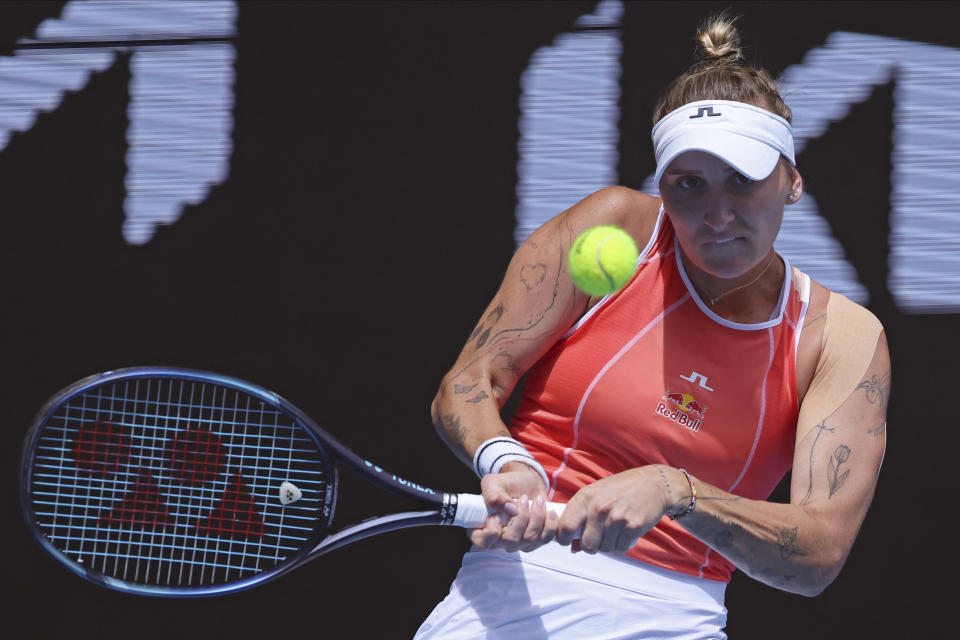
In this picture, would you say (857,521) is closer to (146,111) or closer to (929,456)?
(929,456)

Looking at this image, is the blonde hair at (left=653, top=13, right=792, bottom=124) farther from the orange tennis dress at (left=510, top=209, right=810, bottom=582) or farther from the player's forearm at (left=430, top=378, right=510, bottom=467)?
the player's forearm at (left=430, top=378, right=510, bottom=467)

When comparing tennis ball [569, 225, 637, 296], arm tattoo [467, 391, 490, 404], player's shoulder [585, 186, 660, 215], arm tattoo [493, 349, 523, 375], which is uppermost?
player's shoulder [585, 186, 660, 215]

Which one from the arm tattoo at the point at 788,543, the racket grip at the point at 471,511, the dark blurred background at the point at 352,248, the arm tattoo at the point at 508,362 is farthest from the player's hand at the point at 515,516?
the dark blurred background at the point at 352,248

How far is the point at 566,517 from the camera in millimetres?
1570

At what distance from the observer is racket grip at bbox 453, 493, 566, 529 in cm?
165

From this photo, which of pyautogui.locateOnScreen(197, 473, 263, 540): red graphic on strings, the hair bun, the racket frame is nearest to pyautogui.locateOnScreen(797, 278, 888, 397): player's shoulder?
the hair bun

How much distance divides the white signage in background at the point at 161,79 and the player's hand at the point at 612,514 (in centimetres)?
196

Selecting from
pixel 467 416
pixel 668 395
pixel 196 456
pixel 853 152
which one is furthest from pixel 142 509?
pixel 853 152

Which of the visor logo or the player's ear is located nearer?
the visor logo

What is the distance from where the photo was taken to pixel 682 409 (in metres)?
1.82

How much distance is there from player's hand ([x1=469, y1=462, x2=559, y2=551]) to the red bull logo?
0.97ft

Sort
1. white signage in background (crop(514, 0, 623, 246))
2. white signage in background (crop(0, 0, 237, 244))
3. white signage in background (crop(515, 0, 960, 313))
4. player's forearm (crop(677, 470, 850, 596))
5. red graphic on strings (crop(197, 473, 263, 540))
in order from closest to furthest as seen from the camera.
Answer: player's forearm (crop(677, 470, 850, 596)), red graphic on strings (crop(197, 473, 263, 540)), white signage in background (crop(515, 0, 960, 313)), white signage in background (crop(514, 0, 623, 246)), white signage in background (crop(0, 0, 237, 244))

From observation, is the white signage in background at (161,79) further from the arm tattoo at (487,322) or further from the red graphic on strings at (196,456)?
the arm tattoo at (487,322)

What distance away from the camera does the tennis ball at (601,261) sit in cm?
172
